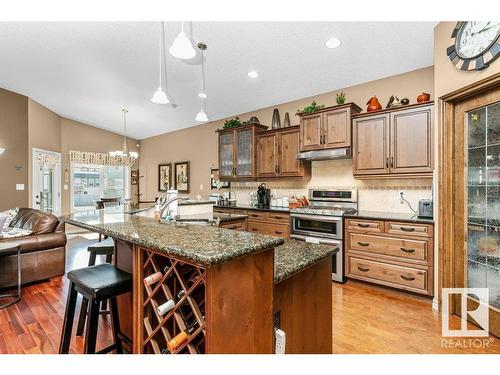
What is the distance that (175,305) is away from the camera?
1114mm

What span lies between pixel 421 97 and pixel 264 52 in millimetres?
1928

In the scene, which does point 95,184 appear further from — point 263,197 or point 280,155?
point 280,155

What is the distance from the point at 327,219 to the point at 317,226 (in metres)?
0.20

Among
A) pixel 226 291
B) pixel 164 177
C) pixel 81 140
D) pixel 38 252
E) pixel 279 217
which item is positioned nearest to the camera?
pixel 226 291

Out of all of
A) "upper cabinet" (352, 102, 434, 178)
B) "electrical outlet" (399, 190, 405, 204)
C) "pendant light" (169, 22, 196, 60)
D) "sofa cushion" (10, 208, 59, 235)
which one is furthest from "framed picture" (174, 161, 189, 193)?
"pendant light" (169, 22, 196, 60)

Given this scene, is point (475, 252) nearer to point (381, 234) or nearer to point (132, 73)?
point (381, 234)

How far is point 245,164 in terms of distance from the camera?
491 cm

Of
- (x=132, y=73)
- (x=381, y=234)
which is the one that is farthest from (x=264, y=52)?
(x=381, y=234)

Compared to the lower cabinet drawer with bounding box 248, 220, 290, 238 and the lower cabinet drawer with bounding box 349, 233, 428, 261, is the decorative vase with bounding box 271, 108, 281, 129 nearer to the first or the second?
the lower cabinet drawer with bounding box 248, 220, 290, 238

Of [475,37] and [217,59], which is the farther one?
[217,59]

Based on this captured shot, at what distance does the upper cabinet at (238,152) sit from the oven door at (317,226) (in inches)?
51.9

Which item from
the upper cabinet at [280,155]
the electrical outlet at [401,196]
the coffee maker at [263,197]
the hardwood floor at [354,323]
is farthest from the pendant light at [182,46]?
the coffee maker at [263,197]

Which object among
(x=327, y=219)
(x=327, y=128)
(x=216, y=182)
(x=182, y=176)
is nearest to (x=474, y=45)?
(x=327, y=128)

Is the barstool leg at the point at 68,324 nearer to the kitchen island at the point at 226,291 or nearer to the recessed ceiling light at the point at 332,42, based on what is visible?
the kitchen island at the point at 226,291
